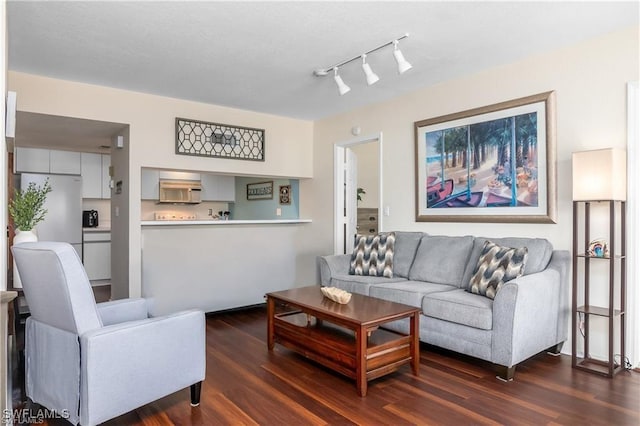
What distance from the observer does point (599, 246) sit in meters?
2.97

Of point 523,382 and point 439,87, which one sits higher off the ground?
point 439,87

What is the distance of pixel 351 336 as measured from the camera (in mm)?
3049

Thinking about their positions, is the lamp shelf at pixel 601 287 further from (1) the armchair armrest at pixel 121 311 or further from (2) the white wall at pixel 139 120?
(2) the white wall at pixel 139 120

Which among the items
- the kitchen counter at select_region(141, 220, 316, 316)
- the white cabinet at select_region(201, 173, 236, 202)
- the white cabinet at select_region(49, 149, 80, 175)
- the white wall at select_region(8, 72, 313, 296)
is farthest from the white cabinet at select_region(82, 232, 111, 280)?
the kitchen counter at select_region(141, 220, 316, 316)

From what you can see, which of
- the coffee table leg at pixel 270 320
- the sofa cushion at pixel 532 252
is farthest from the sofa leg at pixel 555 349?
the coffee table leg at pixel 270 320

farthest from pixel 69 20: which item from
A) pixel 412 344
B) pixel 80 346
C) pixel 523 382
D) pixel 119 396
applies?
pixel 523 382

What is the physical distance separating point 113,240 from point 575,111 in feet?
16.4

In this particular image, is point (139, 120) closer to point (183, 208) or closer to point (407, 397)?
point (183, 208)

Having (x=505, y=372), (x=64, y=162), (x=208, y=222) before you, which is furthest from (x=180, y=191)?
(x=505, y=372)

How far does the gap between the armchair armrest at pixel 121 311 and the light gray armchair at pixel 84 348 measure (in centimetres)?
37

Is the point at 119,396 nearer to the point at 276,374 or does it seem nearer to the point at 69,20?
the point at 276,374

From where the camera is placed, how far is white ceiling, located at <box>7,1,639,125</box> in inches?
104

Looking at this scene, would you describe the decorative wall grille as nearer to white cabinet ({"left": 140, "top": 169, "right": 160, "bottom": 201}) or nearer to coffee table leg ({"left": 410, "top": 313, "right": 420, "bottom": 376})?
white cabinet ({"left": 140, "top": 169, "right": 160, "bottom": 201})

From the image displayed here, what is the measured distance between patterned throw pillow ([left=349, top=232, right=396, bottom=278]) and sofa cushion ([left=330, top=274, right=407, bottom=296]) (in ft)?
0.28
